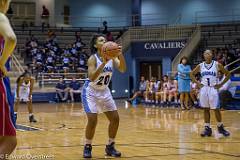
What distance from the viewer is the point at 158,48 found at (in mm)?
25953

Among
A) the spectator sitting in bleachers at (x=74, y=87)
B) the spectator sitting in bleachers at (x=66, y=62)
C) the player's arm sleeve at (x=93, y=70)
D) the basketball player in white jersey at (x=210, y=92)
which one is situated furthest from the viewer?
the spectator sitting in bleachers at (x=66, y=62)

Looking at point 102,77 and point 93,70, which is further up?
point 93,70

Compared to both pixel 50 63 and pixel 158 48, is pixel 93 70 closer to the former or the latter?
pixel 158 48

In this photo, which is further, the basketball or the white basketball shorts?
the white basketball shorts

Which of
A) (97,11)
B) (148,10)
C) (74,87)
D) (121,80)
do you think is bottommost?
(74,87)

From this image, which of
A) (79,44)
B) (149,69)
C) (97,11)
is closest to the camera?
(79,44)

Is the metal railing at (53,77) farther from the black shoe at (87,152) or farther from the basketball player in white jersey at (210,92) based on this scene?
the black shoe at (87,152)

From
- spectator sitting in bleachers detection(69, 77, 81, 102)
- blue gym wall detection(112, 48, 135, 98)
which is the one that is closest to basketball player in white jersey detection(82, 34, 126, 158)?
spectator sitting in bleachers detection(69, 77, 81, 102)

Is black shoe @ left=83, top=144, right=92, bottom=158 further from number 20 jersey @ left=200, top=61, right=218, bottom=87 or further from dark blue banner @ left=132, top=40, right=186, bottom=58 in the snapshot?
dark blue banner @ left=132, top=40, right=186, bottom=58

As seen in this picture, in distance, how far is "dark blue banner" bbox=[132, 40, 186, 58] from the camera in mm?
25328

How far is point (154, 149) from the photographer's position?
277 inches

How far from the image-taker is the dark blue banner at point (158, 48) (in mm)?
25328

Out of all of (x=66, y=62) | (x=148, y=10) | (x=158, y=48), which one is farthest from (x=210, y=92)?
(x=148, y=10)

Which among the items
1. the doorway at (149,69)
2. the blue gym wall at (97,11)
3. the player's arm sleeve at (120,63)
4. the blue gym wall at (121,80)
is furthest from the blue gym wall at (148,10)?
the player's arm sleeve at (120,63)
